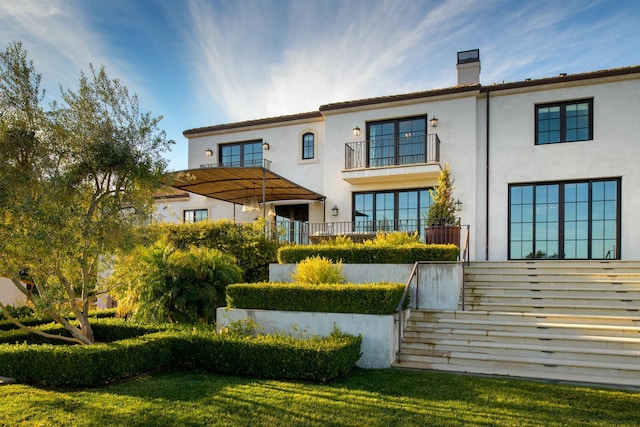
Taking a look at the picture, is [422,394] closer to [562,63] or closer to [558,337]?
[558,337]

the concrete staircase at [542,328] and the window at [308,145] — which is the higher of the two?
the window at [308,145]

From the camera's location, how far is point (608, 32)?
9836mm

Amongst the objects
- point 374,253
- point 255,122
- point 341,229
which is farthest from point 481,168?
point 255,122

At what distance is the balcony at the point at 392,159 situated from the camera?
584 inches

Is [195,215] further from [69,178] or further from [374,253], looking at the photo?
[69,178]

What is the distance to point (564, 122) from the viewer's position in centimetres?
1402

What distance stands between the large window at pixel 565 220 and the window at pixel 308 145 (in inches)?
307

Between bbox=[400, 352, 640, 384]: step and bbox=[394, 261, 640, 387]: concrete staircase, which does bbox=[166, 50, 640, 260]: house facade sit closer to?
bbox=[394, 261, 640, 387]: concrete staircase

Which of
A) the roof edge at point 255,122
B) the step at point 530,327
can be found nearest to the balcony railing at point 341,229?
the roof edge at point 255,122

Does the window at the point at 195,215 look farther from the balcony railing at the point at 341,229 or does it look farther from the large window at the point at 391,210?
the large window at the point at 391,210

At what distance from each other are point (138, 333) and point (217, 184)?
6746mm

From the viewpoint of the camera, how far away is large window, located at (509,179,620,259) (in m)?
13.4

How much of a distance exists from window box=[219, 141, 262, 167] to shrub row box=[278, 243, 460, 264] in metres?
7.75

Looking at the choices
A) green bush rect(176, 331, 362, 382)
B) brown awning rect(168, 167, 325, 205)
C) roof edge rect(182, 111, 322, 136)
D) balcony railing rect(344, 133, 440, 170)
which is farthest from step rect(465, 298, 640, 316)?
roof edge rect(182, 111, 322, 136)
